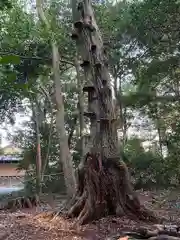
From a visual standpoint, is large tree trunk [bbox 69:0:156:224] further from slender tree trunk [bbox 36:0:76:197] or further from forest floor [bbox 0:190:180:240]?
slender tree trunk [bbox 36:0:76:197]

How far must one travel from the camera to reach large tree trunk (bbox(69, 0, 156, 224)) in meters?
5.67

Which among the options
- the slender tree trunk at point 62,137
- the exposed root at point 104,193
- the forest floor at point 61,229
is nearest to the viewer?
the forest floor at point 61,229

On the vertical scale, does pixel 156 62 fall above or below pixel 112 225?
above

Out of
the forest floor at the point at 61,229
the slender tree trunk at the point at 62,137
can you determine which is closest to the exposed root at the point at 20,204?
the slender tree trunk at the point at 62,137

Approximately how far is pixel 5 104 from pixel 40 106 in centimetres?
217

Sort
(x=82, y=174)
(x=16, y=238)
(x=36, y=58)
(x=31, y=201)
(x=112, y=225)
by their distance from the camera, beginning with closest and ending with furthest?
1. (x=16, y=238)
2. (x=112, y=225)
3. (x=82, y=174)
4. (x=31, y=201)
5. (x=36, y=58)

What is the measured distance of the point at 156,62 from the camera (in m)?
12.2

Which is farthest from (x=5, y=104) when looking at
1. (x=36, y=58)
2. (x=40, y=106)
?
(x=36, y=58)

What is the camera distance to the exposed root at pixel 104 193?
563cm

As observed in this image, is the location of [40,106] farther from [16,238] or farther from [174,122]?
[16,238]

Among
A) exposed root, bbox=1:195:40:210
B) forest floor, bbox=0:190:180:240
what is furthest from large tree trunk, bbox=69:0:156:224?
exposed root, bbox=1:195:40:210

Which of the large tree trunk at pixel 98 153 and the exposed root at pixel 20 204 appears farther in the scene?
the exposed root at pixel 20 204

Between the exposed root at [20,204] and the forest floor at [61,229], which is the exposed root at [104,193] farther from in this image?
the exposed root at [20,204]

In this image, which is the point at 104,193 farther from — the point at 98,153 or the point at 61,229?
the point at 61,229
